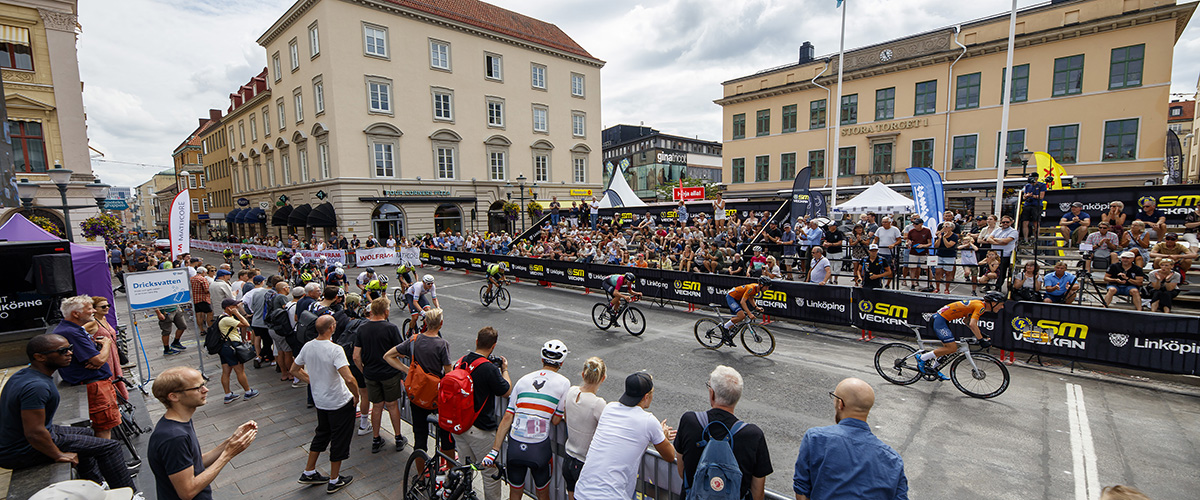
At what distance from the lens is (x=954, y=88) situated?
105ft

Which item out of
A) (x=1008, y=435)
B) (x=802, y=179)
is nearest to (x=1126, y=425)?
(x=1008, y=435)

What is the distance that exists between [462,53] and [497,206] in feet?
38.4

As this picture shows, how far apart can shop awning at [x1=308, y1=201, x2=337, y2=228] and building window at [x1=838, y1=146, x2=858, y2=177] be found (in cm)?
3667

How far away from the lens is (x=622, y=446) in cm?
331

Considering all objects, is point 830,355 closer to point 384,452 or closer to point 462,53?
point 384,452

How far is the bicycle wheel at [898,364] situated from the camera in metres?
8.11

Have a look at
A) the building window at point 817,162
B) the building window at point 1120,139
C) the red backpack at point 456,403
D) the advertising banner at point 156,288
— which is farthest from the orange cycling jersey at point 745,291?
the building window at point 1120,139

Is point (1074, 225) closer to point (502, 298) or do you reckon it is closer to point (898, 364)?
point (898, 364)

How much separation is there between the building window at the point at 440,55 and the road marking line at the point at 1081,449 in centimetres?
3670

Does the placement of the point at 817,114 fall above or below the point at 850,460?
above

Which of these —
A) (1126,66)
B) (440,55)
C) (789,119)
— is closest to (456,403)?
(440,55)

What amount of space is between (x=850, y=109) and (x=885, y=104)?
2.38 metres

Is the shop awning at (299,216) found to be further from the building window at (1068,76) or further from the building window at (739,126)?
the building window at (1068,76)

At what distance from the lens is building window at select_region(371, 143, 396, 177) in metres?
32.3
